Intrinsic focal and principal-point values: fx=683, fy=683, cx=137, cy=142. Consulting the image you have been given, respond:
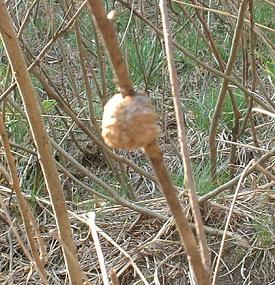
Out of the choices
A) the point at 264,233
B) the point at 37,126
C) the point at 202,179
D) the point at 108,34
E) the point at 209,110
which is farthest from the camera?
the point at 209,110

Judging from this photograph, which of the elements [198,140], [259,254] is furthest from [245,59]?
[198,140]

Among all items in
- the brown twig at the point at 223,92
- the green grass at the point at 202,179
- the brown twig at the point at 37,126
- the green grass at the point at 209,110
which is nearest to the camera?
the brown twig at the point at 37,126

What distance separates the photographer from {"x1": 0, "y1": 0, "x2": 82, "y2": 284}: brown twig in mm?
986

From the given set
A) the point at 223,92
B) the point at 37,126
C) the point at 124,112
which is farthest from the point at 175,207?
the point at 223,92

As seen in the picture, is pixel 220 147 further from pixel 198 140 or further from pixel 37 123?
pixel 37 123

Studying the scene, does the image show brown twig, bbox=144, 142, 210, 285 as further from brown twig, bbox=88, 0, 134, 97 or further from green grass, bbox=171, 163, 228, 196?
green grass, bbox=171, 163, 228, 196

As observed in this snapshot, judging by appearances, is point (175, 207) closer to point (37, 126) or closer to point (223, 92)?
point (37, 126)

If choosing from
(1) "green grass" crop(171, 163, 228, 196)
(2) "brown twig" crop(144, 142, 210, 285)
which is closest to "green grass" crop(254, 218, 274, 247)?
(1) "green grass" crop(171, 163, 228, 196)

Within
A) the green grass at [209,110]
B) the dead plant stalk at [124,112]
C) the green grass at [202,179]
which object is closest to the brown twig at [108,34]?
the dead plant stalk at [124,112]

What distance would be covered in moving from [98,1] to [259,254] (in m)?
1.76

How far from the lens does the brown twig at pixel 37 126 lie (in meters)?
0.99

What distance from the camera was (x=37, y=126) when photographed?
1.03 metres

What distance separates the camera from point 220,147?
9.43 ft

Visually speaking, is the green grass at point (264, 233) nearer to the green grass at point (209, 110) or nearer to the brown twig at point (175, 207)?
the green grass at point (209, 110)
